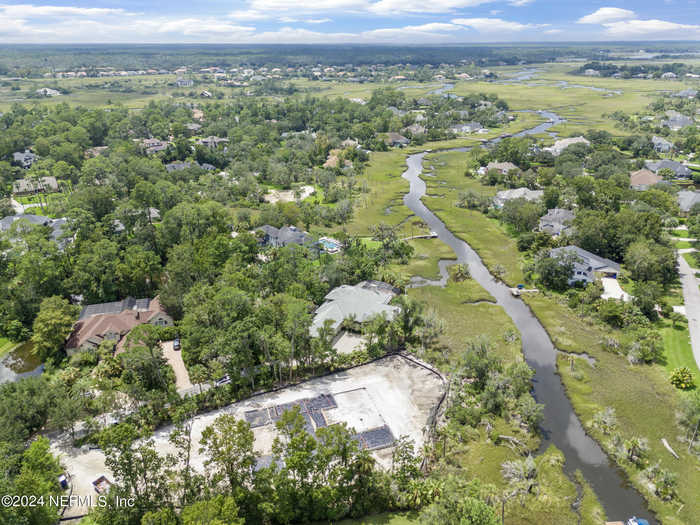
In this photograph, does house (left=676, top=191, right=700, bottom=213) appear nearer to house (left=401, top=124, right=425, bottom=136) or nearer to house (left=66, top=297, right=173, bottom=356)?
house (left=401, top=124, right=425, bottom=136)

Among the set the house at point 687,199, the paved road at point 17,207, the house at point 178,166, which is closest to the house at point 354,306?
the house at point 687,199

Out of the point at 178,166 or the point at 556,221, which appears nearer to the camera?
the point at 556,221

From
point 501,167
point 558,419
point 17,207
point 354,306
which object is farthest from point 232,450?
point 501,167

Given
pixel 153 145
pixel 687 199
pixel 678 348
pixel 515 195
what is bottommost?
pixel 678 348

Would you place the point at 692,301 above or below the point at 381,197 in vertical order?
below

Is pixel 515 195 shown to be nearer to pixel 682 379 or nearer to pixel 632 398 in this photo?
pixel 682 379

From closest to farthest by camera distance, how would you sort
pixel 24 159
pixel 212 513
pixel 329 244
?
1. pixel 212 513
2. pixel 329 244
3. pixel 24 159
